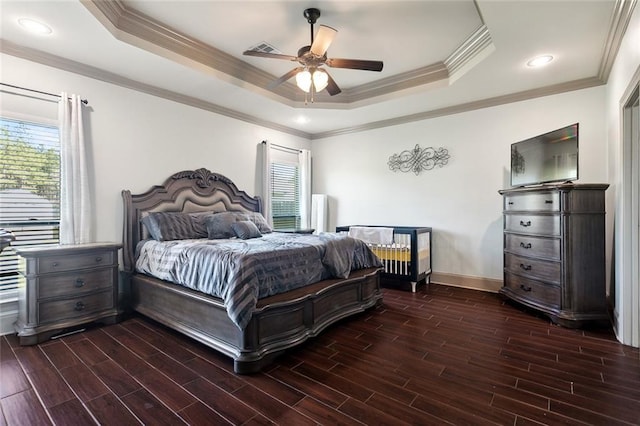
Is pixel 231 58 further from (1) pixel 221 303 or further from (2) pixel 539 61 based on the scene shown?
(2) pixel 539 61

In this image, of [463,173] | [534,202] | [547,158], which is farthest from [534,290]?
[463,173]

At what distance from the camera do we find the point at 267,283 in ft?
8.04

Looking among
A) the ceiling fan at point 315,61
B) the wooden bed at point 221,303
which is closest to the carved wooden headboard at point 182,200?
the wooden bed at point 221,303

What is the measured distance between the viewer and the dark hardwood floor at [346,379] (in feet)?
5.70

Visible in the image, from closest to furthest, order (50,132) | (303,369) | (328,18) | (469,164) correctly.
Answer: (303,369), (328,18), (50,132), (469,164)

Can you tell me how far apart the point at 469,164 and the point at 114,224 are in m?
4.72

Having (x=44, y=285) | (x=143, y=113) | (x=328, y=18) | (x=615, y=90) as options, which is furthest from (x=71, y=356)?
(x=615, y=90)

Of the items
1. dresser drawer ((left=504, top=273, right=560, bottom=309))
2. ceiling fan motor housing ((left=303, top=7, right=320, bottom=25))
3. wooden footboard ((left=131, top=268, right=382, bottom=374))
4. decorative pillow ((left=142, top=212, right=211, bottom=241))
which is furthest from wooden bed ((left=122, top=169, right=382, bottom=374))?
ceiling fan motor housing ((left=303, top=7, right=320, bottom=25))

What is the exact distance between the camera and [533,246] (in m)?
3.31

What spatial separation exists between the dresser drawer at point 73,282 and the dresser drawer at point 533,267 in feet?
14.5

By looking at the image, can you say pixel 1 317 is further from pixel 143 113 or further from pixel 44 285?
pixel 143 113

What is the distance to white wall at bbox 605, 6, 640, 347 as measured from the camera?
2338mm

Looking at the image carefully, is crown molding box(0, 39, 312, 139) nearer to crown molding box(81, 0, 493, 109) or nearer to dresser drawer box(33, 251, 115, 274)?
crown molding box(81, 0, 493, 109)

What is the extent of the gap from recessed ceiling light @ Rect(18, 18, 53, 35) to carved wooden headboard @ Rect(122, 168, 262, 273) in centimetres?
161
